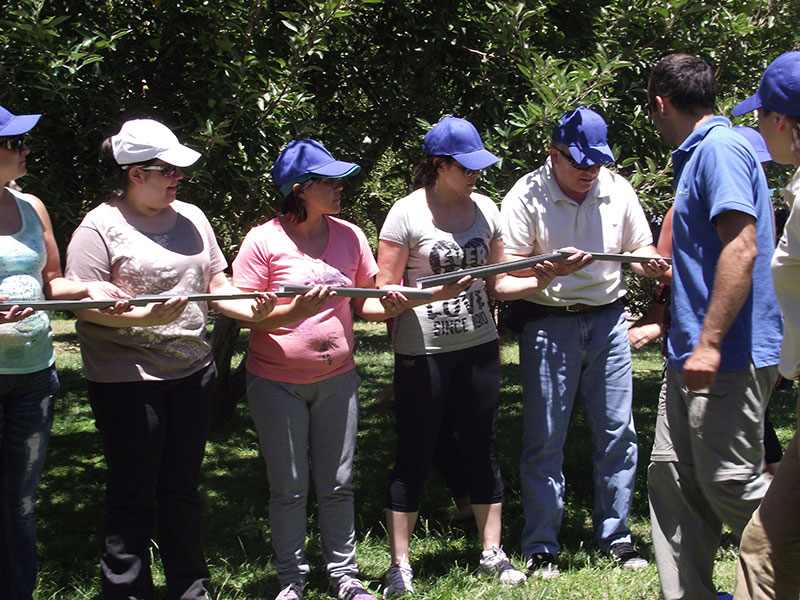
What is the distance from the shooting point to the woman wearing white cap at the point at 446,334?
4.20 m

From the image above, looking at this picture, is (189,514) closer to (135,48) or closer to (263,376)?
(263,376)

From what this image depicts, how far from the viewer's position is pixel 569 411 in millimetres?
4539

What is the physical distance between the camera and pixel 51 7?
13.9 ft

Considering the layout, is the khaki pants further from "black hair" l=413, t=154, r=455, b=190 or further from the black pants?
the black pants

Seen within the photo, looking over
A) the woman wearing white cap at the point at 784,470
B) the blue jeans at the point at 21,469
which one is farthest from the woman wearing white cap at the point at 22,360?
the woman wearing white cap at the point at 784,470

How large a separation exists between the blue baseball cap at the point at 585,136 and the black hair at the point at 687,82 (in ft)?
1.94

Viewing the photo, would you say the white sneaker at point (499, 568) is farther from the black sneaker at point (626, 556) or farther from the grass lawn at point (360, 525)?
the black sneaker at point (626, 556)

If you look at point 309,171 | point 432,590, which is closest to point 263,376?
point 309,171

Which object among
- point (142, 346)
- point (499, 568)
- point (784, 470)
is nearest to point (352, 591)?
point (499, 568)

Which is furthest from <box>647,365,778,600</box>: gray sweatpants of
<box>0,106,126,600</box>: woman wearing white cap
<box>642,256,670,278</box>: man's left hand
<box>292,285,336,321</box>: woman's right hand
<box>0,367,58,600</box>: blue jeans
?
<box>0,367,58,600</box>: blue jeans

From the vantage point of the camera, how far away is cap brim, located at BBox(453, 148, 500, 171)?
13.5 feet

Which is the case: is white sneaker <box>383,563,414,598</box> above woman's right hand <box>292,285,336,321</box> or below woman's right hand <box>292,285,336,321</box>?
below

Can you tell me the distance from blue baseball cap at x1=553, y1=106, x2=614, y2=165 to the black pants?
1998 mm

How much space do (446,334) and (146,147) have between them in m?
1.60
